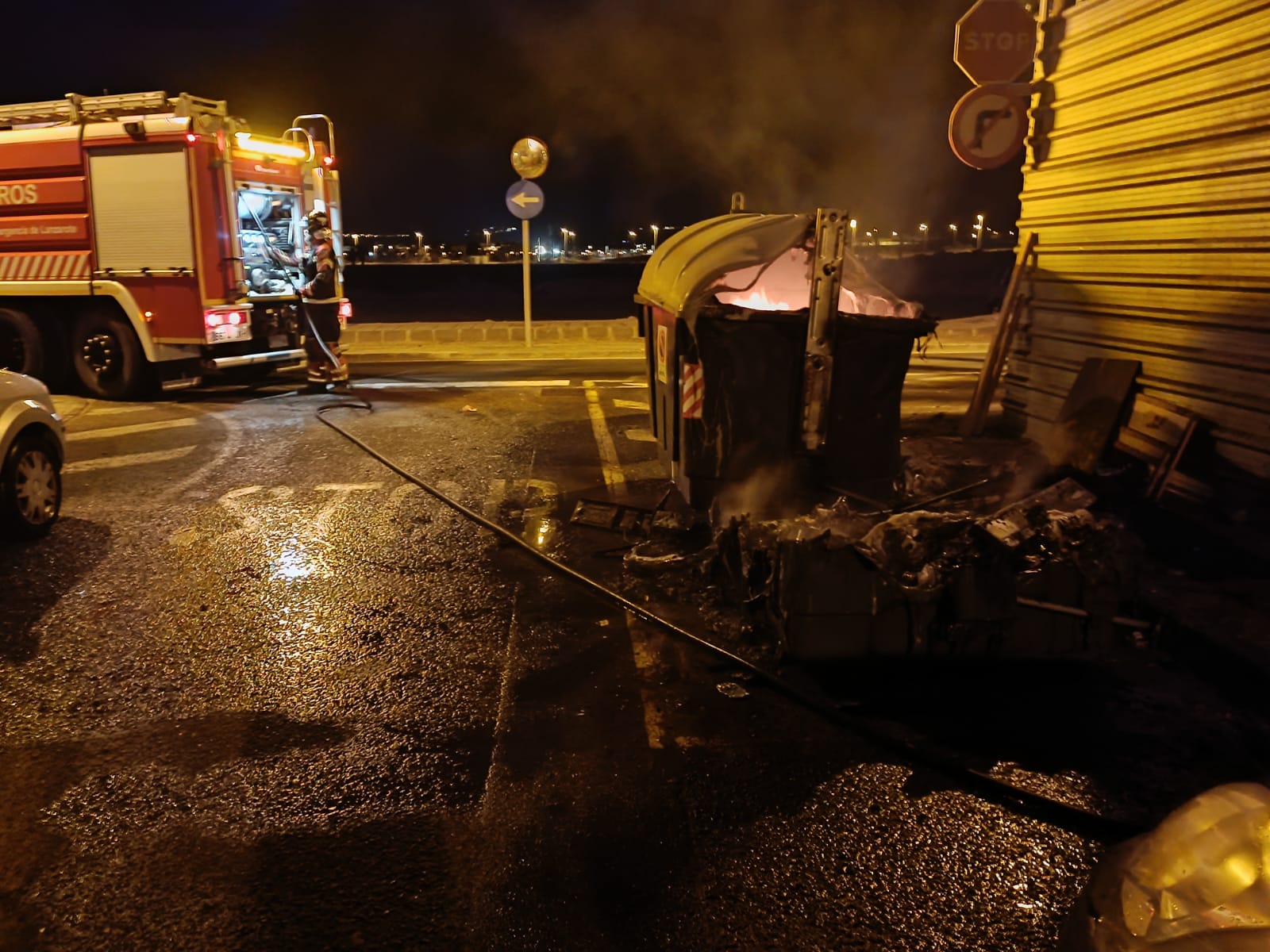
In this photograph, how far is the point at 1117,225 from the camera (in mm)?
7016

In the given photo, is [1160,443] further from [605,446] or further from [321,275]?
[321,275]

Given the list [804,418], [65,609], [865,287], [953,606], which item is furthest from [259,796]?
[865,287]

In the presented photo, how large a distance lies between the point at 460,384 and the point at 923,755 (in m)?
9.02

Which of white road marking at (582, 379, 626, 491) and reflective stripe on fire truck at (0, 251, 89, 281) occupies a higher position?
reflective stripe on fire truck at (0, 251, 89, 281)

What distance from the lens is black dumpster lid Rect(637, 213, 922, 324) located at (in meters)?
5.50

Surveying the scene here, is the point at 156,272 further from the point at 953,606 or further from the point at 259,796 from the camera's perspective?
the point at 953,606

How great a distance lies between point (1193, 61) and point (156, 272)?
373 inches

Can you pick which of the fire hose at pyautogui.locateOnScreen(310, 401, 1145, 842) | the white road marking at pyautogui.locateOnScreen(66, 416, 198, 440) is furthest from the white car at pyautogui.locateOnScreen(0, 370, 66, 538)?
the fire hose at pyautogui.locateOnScreen(310, 401, 1145, 842)

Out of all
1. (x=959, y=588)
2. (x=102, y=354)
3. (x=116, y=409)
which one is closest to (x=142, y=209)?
(x=102, y=354)

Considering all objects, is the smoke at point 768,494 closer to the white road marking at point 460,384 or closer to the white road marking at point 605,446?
the white road marking at point 605,446

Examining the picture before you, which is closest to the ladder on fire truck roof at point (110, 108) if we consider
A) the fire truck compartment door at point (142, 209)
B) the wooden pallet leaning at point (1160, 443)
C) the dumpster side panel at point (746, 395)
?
the fire truck compartment door at point (142, 209)

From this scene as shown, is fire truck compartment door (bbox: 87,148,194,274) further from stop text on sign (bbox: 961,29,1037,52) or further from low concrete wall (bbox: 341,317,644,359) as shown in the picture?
stop text on sign (bbox: 961,29,1037,52)

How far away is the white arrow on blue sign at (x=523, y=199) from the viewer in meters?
14.5

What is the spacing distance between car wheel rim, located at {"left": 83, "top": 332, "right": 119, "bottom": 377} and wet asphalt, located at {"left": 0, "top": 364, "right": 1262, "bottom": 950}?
5340mm
